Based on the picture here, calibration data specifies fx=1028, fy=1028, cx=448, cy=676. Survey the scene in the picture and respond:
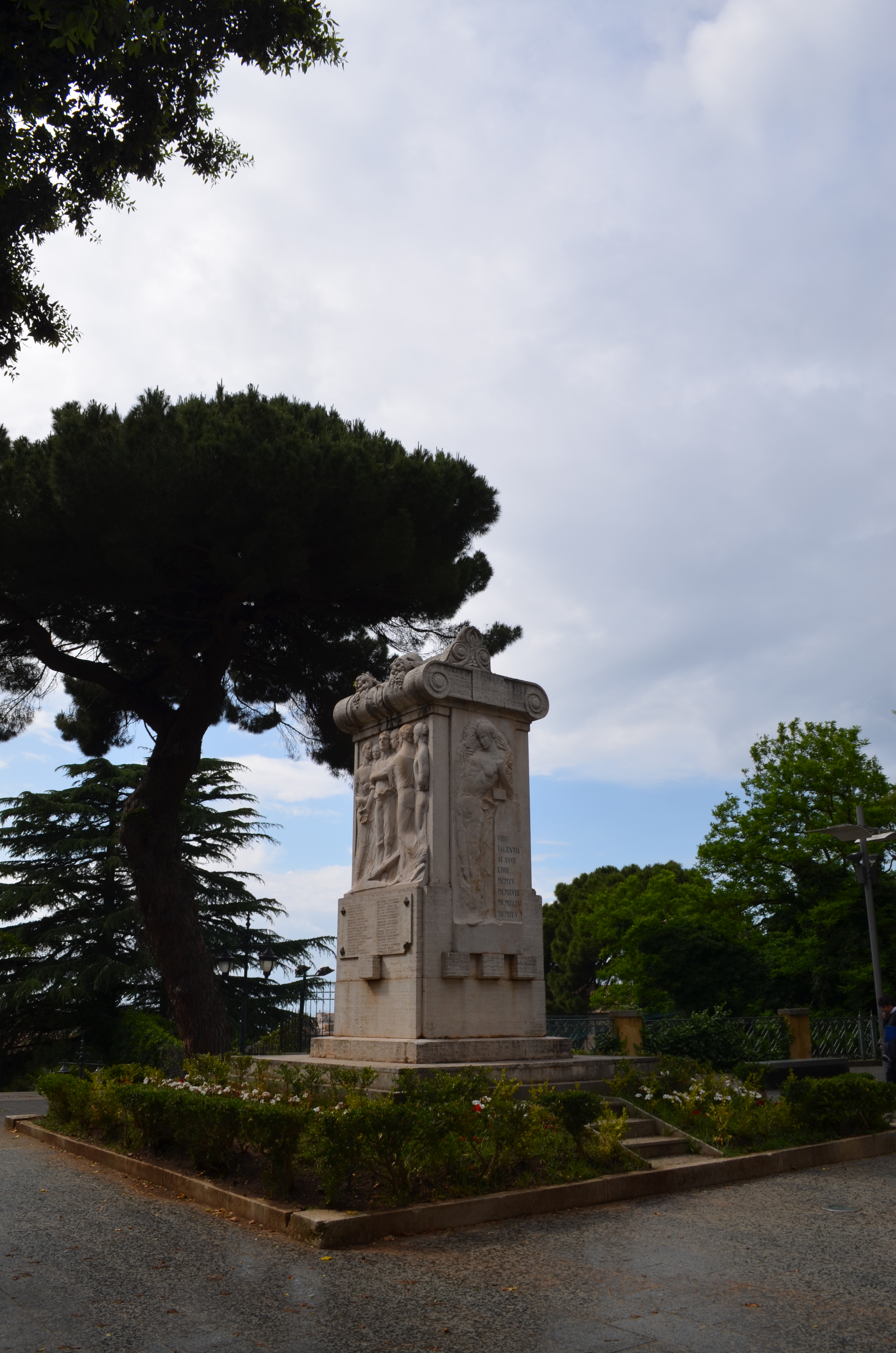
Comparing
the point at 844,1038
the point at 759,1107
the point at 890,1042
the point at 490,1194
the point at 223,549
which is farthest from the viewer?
the point at 844,1038

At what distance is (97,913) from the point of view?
24.3 meters

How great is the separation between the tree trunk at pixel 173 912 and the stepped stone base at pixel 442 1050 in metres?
6.94

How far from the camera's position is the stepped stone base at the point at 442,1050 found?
8.70 m

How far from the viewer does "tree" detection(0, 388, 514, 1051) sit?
49.8ft

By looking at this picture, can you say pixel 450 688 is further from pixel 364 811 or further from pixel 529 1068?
pixel 529 1068

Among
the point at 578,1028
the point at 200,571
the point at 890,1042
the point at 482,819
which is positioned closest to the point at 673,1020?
the point at 578,1028

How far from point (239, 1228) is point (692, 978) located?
2216 centimetres

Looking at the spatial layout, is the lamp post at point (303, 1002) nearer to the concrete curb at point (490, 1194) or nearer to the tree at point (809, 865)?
the concrete curb at point (490, 1194)

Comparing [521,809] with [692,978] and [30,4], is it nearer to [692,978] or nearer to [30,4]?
[30,4]

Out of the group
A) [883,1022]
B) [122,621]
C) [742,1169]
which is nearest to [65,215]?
[742,1169]

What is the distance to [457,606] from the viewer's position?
18.3 m

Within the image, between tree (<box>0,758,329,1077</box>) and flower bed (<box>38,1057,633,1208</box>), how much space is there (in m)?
14.8

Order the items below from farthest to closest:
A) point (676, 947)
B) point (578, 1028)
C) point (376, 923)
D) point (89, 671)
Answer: point (676, 947) → point (89, 671) → point (578, 1028) → point (376, 923)

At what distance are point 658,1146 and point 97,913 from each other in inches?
752
